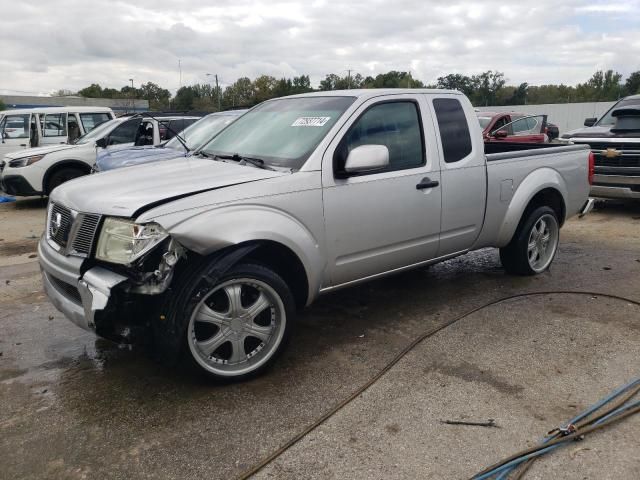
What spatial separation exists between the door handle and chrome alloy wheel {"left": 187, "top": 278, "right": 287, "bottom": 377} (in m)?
1.51

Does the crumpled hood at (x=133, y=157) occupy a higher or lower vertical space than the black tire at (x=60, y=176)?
higher

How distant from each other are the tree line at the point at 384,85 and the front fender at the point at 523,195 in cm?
4690

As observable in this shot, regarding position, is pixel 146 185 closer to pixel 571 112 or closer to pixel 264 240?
pixel 264 240

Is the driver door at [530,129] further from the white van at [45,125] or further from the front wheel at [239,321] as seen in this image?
the front wheel at [239,321]

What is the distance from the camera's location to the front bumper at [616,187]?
8.48 meters

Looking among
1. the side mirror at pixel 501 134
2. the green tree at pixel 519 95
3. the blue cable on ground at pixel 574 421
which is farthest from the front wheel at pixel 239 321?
the green tree at pixel 519 95

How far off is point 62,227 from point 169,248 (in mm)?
930

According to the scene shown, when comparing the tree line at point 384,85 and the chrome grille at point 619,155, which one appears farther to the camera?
the tree line at point 384,85

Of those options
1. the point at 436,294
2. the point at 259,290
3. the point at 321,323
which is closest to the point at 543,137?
the point at 436,294

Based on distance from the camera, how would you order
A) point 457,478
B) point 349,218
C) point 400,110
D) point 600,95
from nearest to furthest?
point 457,478
point 349,218
point 400,110
point 600,95

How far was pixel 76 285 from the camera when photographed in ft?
10.5

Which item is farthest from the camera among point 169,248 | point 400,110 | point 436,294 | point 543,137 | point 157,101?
point 157,101

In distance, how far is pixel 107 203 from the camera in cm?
326

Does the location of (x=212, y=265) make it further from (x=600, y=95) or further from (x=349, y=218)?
(x=600, y=95)
